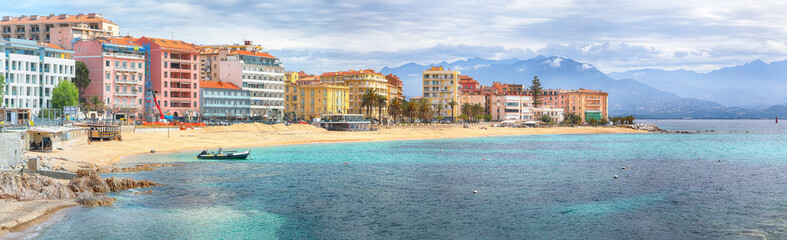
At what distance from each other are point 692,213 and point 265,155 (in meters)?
47.4

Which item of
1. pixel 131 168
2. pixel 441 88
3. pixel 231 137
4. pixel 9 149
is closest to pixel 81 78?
pixel 231 137

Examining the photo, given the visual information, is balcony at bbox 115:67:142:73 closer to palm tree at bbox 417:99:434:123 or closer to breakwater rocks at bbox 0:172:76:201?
palm tree at bbox 417:99:434:123

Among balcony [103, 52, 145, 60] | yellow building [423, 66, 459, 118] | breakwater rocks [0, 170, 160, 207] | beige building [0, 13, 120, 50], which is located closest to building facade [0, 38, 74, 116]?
balcony [103, 52, 145, 60]

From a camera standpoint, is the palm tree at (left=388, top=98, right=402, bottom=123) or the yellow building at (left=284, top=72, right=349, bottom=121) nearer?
the palm tree at (left=388, top=98, right=402, bottom=123)

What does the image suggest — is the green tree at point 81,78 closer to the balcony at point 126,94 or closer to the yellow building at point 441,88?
the balcony at point 126,94

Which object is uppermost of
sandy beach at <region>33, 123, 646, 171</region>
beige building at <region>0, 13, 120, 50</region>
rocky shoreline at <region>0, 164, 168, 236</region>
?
beige building at <region>0, 13, 120, 50</region>

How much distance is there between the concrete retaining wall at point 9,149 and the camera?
40.0 m

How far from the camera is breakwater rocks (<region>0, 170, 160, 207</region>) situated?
1246 inches

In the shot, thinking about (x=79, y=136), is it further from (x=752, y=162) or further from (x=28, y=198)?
(x=752, y=162)

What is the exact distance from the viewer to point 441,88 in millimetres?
183500

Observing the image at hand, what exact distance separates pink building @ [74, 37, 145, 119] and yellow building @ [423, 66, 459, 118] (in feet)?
278

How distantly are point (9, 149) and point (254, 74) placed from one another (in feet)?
320

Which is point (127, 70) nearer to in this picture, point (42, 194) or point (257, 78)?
point (257, 78)

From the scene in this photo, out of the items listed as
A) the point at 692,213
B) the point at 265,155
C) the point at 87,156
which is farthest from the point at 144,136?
the point at 692,213
